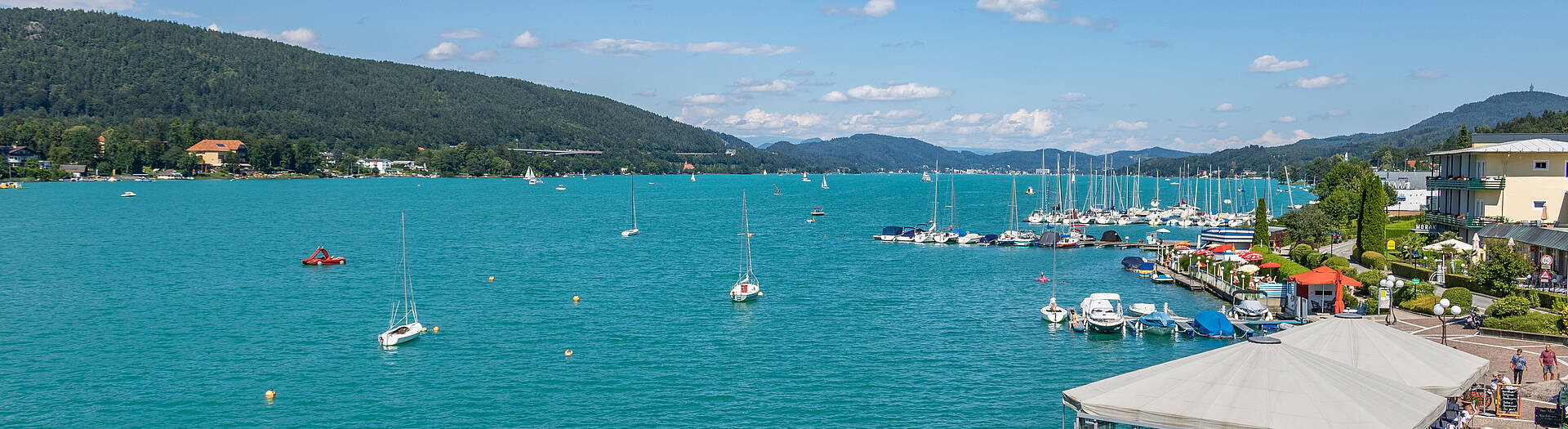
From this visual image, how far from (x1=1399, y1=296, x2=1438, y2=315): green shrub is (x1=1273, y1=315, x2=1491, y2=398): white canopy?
19.3m

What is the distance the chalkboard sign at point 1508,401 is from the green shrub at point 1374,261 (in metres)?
30.7

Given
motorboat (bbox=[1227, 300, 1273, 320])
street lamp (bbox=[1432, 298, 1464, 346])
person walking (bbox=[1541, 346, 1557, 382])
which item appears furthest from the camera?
motorboat (bbox=[1227, 300, 1273, 320])

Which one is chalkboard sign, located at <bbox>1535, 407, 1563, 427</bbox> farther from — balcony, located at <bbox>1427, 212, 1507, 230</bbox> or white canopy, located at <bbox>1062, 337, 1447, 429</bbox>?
balcony, located at <bbox>1427, 212, 1507, 230</bbox>

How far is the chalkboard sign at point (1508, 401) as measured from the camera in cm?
2475

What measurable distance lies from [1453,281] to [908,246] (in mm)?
50428

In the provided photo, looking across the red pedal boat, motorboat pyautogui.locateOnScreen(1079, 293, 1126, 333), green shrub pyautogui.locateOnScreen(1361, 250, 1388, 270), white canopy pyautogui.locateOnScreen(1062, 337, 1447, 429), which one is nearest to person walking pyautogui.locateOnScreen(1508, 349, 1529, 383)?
white canopy pyautogui.locateOnScreen(1062, 337, 1447, 429)

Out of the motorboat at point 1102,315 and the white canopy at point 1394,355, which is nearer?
the white canopy at point 1394,355

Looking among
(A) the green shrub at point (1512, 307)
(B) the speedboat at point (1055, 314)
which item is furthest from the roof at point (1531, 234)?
(B) the speedboat at point (1055, 314)

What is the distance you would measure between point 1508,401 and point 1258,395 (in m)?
11.0

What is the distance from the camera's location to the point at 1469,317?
1486 inches

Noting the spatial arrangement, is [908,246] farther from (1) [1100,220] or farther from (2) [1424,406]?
(2) [1424,406]

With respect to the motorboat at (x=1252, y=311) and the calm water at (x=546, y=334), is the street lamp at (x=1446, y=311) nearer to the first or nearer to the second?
the motorboat at (x=1252, y=311)

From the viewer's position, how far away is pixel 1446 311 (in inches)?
1604

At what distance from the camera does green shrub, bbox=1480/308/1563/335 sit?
3466 centimetres
